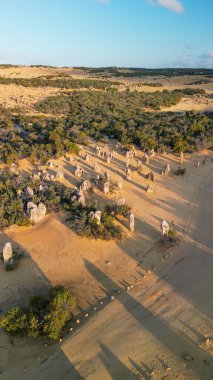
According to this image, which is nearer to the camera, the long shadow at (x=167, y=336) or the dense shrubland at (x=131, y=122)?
the long shadow at (x=167, y=336)

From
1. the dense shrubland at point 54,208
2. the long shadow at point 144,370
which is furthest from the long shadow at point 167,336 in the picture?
the dense shrubland at point 54,208

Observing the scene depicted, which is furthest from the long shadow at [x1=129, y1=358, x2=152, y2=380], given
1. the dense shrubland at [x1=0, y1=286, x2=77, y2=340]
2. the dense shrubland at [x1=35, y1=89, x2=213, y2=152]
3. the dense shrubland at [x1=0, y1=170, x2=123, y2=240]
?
the dense shrubland at [x1=35, y1=89, x2=213, y2=152]

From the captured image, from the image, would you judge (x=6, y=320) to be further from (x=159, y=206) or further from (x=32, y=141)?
(x=32, y=141)

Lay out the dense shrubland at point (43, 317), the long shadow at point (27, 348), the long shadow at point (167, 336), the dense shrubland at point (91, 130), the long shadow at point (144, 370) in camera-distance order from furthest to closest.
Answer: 1. the dense shrubland at point (91, 130)
2. the dense shrubland at point (43, 317)
3. the long shadow at point (27, 348)
4. the long shadow at point (167, 336)
5. the long shadow at point (144, 370)

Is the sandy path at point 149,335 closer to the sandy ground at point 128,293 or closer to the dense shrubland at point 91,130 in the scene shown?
the sandy ground at point 128,293

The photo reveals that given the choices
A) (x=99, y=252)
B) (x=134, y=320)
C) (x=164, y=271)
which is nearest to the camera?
(x=134, y=320)

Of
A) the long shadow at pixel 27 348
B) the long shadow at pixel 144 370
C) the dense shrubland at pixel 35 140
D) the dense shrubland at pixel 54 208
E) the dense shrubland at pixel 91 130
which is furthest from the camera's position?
the dense shrubland at pixel 91 130

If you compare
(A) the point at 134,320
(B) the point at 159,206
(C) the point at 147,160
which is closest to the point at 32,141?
(C) the point at 147,160

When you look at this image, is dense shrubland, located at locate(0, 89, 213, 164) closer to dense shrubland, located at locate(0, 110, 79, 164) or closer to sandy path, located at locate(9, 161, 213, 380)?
dense shrubland, located at locate(0, 110, 79, 164)
